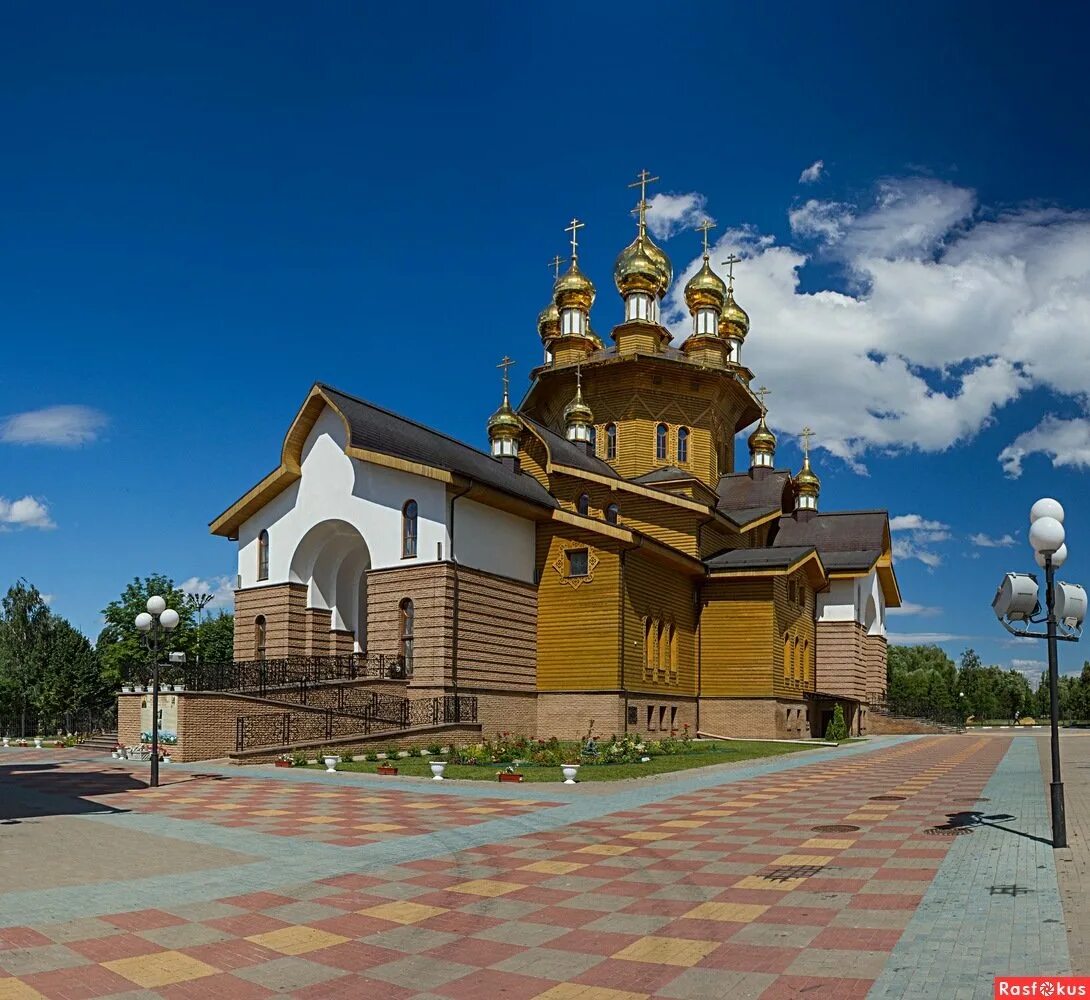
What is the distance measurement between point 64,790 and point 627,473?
93.0 feet

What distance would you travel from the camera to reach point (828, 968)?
6.73 meters

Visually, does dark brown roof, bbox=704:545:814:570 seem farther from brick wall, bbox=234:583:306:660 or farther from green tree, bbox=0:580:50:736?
green tree, bbox=0:580:50:736

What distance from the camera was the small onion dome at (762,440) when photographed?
48.0 meters

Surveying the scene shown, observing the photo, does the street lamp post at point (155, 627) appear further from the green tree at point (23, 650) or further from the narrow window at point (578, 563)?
the green tree at point (23, 650)

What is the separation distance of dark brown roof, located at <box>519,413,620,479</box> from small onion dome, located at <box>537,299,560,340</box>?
32.8ft

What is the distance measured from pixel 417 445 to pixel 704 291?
71.2ft

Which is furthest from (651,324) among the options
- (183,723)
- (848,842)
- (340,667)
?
(848,842)

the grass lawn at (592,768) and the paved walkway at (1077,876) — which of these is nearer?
the paved walkway at (1077,876)

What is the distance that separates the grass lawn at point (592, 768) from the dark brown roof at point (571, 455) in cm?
1291

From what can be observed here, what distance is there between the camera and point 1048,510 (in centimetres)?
1065

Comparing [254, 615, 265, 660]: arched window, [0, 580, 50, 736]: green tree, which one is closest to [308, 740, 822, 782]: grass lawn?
[254, 615, 265, 660]: arched window

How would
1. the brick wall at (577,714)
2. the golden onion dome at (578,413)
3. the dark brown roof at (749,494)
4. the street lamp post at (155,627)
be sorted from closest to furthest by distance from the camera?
the street lamp post at (155,627) → the brick wall at (577,714) → the golden onion dome at (578,413) → the dark brown roof at (749,494)

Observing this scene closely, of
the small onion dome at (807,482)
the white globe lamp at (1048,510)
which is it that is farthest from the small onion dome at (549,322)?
the white globe lamp at (1048,510)

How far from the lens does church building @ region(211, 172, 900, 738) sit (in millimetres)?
30266
